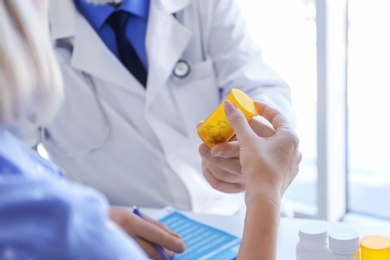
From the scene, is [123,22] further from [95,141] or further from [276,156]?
[276,156]

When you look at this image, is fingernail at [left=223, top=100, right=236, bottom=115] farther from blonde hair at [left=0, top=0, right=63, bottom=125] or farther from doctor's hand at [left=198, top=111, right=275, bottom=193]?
blonde hair at [left=0, top=0, right=63, bottom=125]

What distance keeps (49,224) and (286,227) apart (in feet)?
2.00

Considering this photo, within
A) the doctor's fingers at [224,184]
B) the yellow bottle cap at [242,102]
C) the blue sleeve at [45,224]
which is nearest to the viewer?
the blue sleeve at [45,224]

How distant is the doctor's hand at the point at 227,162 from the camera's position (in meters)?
0.88

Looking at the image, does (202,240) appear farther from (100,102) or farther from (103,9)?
(103,9)

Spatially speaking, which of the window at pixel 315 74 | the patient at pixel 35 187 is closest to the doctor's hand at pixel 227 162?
the patient at pixel 35 187

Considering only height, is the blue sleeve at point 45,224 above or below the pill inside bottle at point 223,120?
above

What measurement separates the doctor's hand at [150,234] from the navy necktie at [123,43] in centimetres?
40

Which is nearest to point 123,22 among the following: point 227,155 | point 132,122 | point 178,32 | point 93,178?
point 178,32

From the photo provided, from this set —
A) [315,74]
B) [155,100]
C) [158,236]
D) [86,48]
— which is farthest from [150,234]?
[315,74]

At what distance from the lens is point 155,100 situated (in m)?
1.20

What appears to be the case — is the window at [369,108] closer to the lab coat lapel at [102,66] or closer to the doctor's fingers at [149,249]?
the lab coat lapel at [102,66]

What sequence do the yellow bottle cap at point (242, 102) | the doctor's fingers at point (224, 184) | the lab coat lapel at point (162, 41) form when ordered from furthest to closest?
the lab coat lapel at point (162, 41), the doctor's fingers at point (224, 184), the yellow bottle cap at point (242, 102)

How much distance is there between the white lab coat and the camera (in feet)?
3.90
